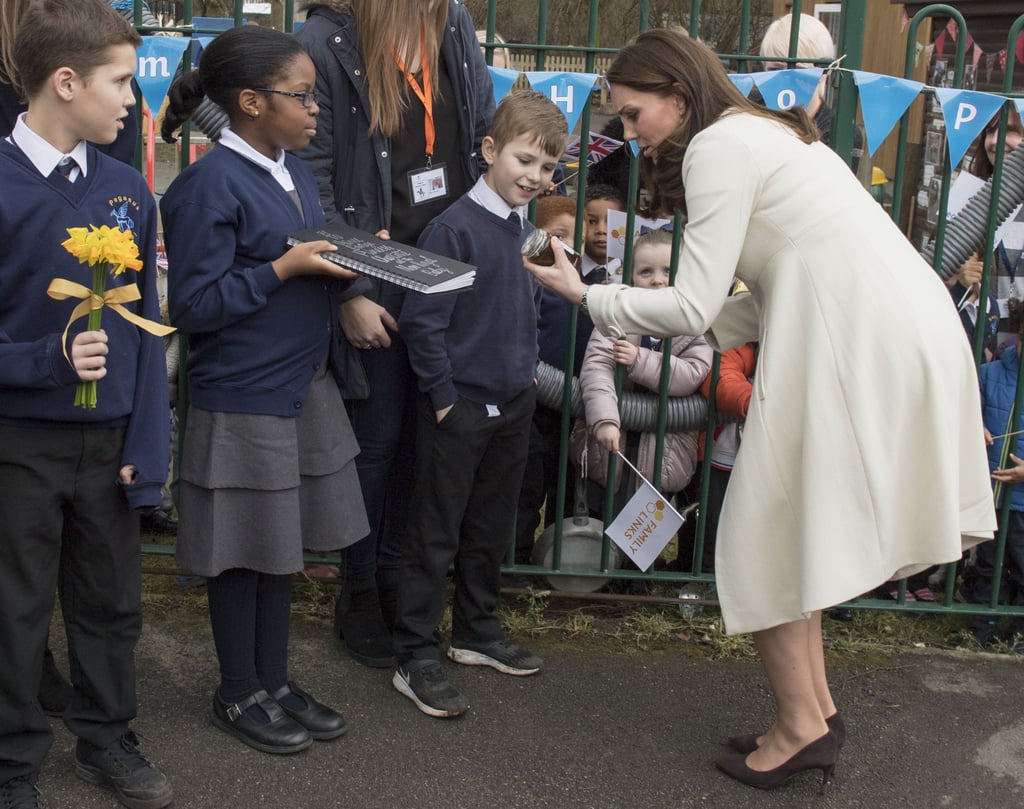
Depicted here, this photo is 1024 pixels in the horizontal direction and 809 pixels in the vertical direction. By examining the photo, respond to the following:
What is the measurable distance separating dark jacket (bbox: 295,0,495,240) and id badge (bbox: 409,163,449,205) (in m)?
0.09

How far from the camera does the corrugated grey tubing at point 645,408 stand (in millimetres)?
4039

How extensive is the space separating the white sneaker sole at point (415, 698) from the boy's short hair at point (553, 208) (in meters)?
1.78

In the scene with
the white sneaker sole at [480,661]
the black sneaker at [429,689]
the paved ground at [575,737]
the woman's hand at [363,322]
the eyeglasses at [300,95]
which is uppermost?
the eyeglasses at [300,95]

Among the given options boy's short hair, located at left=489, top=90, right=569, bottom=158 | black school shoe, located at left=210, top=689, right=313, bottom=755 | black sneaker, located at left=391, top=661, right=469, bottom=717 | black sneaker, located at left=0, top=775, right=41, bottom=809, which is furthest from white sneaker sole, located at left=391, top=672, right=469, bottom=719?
boy's short hair, located at left=489, top=90, right=569, bottom=158

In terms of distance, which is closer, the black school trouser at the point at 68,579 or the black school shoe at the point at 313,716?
the black school trouser at the point at 68,579

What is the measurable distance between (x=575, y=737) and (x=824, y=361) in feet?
4.17

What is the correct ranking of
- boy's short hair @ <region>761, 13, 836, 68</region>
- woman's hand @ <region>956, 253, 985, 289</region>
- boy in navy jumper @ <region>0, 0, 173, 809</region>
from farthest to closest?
1. boy's short hair @ <region>761, 13, 836, 68</region>
2. woman's hand @ <region>956, 253, 985, 289</region>
3. boy in navy jumper @ <region>0, 0, 173, 809</region>

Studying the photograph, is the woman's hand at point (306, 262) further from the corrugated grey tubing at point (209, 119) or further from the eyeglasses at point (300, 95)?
the corrugated grey tubing at point (209, 119)

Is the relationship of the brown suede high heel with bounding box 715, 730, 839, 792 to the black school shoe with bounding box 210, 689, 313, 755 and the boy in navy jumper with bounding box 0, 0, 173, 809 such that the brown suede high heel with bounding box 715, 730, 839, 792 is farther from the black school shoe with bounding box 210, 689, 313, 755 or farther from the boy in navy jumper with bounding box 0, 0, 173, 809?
the boy in navy jumper with bounding box 0, 0, 173, 809

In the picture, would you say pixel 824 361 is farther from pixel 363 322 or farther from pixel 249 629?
pixel 249 629

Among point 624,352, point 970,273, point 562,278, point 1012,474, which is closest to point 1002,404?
point 1012,474

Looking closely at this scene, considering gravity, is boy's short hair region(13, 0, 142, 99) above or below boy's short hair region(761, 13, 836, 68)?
below

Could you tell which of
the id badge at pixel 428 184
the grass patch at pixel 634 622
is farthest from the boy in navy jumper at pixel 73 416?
Result: the grass patch at pixel 634 622

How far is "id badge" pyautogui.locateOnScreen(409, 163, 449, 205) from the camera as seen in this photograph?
3.42 m
